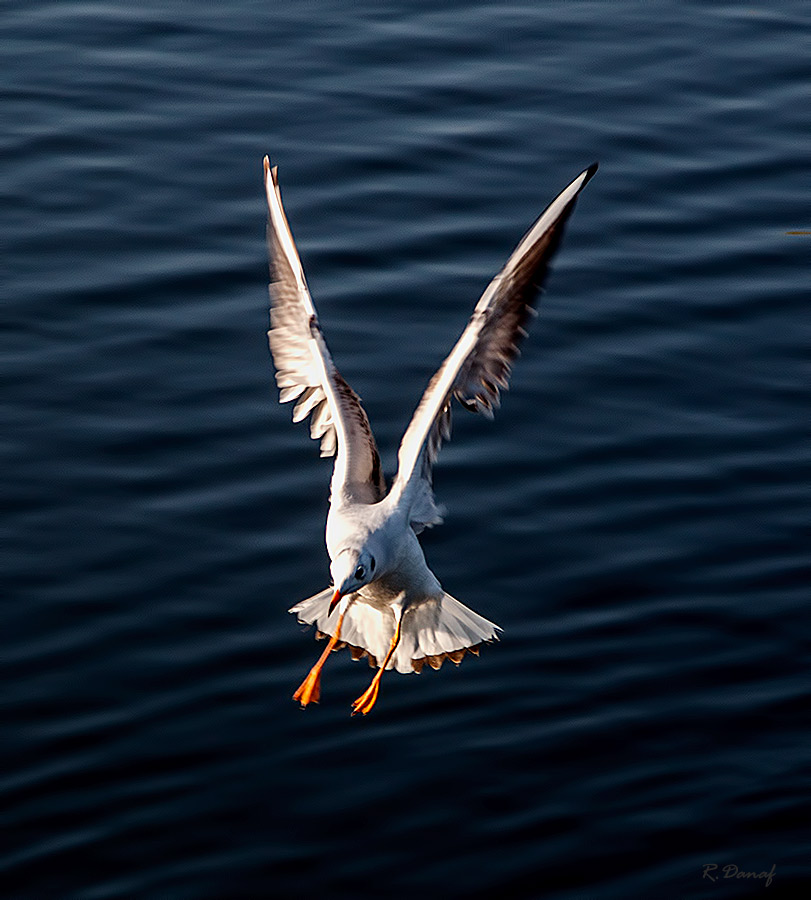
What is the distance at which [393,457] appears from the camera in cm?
1014

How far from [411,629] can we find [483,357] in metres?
1.48

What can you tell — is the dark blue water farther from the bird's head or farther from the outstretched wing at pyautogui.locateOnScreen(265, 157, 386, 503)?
the bird's head

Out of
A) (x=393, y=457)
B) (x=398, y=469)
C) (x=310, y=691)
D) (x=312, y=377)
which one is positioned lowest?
(x=310, y=691)

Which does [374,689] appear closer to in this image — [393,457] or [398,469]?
[398,469]

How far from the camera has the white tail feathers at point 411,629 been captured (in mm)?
8156

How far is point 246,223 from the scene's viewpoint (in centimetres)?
1275

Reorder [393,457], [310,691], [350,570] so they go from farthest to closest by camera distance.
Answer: [393,457] → [310,691] → [350,570]

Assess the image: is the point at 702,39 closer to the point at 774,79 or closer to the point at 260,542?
the point at 774,79

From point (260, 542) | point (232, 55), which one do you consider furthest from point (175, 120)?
point (260, 542)

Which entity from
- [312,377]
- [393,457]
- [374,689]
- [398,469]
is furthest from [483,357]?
[393,457]

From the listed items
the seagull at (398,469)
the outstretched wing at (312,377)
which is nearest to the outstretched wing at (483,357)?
the seagull at (398,469)

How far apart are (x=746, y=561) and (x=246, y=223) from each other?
5022mm

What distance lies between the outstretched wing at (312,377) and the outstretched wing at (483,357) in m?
0.25

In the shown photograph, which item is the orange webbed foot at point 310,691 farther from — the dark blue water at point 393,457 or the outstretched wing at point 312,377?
the outstretched wing at point 312,377
